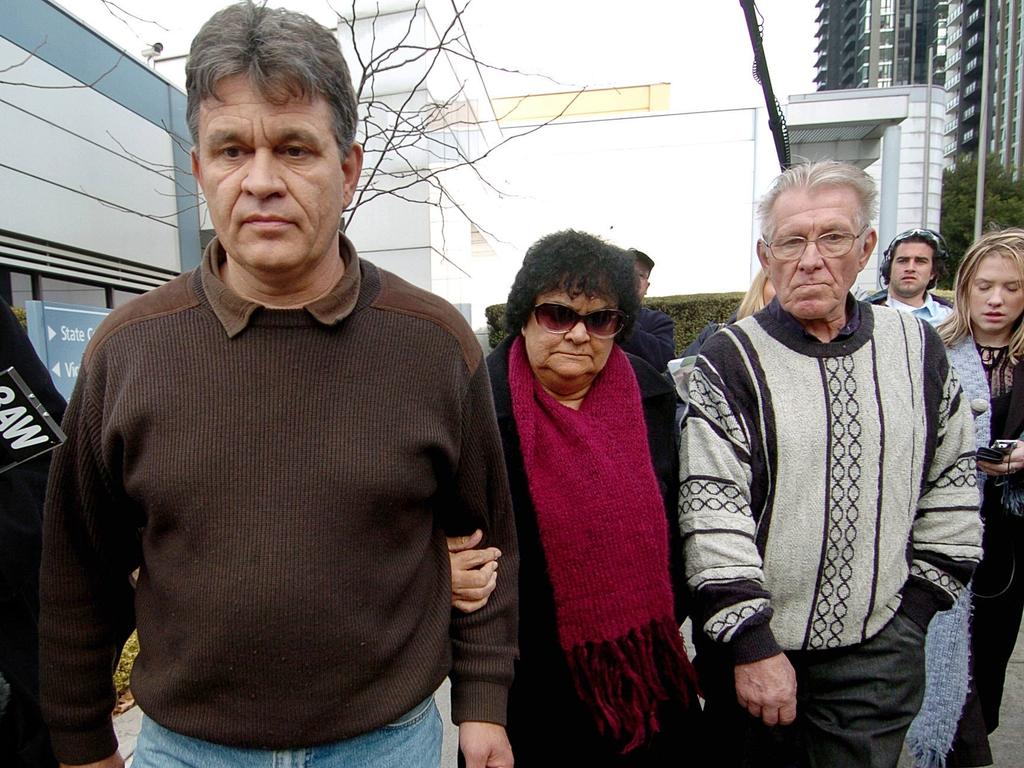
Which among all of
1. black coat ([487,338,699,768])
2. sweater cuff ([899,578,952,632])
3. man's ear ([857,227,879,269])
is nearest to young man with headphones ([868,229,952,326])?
man's ear ([857,227,879,269])

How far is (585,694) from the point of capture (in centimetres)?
172

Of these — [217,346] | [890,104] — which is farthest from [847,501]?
[890,104]

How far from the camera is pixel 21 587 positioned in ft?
4.32

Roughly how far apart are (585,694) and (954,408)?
1198 millimetres

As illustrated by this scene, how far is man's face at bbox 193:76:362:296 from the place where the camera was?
3.65 feet

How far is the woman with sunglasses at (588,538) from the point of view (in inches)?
68.3

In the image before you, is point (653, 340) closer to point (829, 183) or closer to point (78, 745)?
point (829, 183)

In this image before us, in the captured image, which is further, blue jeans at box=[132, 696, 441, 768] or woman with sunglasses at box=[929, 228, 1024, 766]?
woman with sunglasses at box=[929, 228, 1024, 766]

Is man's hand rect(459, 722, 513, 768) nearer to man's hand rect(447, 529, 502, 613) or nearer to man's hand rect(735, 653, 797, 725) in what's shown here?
man's hand rect(447, 529, 502, 613)

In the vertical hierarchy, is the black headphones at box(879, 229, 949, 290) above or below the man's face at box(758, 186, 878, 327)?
above

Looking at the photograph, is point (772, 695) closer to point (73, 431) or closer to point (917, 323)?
point (917, 323)

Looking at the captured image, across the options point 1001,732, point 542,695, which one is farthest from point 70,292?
point 1001,732

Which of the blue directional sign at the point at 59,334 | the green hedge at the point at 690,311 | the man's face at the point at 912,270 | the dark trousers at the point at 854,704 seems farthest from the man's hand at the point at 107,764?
the green hedge at the point at 690,311

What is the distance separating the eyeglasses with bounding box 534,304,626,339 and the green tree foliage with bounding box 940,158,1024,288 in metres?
31.2
